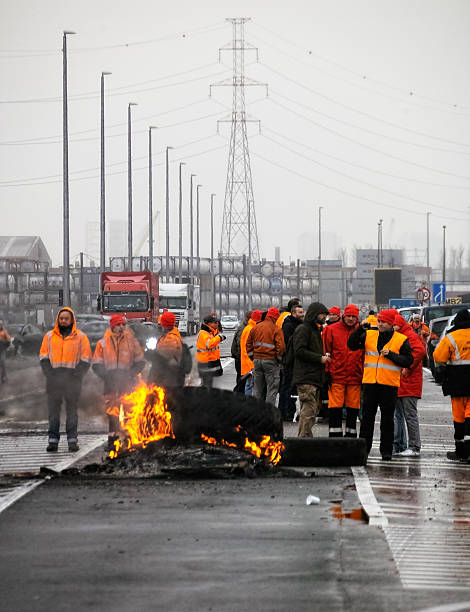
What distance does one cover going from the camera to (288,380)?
69.2 feet

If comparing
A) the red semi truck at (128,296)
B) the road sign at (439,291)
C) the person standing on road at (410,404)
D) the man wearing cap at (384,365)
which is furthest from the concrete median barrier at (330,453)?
the road sign at (439,291)

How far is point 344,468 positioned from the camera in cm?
1463

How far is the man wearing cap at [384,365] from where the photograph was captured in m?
15.6

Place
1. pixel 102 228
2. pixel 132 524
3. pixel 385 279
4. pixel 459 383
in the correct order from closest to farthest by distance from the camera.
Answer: pixel 132 524 < pixel 459 383 < pixel 102 228 < pixel 385 279

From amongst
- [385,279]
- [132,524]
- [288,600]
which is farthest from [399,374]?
[385,279]

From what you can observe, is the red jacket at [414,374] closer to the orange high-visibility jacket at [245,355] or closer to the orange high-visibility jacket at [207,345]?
the orange high-visibility jacket at [245,355]

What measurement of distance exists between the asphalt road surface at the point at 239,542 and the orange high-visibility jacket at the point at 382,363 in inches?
40.0

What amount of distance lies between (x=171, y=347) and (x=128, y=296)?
43.8 meters

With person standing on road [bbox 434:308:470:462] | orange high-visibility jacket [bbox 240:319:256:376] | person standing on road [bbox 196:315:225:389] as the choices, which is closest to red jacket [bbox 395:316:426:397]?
person standing on road [bbox 434:308:470:462]

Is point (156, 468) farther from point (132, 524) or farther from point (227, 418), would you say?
point (132, 524)

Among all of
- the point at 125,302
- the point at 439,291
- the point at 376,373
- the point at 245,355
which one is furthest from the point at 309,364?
the point at 439,291

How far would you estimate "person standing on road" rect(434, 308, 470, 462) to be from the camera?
51.2ft

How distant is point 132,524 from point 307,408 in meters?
5.85

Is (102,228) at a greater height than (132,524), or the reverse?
(102,228)
